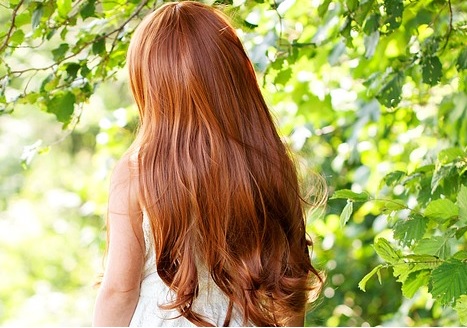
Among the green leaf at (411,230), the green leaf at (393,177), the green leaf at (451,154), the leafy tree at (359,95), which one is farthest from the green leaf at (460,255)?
the green leaf at (393,177)

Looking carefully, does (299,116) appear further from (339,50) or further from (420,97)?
(339,50)

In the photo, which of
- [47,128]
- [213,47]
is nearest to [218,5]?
[213,47]

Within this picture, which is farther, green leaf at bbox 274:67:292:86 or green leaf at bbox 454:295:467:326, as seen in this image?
green leaf at bbox 274:67:292:86

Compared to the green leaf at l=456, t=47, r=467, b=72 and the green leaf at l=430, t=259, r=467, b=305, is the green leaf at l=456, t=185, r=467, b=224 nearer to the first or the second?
the green leaf at l=430, t=259, r=467, b=305

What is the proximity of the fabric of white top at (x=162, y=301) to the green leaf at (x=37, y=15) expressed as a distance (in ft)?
1.82

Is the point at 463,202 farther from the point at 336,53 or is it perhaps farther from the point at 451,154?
the point at 336,53

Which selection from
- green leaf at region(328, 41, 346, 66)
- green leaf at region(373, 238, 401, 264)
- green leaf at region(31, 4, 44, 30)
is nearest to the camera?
green leaf at region(373, 238, 401, 264)

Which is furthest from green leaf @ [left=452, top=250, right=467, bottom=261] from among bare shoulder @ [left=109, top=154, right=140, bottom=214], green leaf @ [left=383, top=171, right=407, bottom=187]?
bare shoulder @ [left=109, top=154, right=140, bottom=214]

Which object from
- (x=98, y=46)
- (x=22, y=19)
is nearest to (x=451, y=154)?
(x=98, y=46)

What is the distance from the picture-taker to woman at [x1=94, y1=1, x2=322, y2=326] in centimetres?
164

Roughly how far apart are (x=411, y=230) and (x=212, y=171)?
38 cm

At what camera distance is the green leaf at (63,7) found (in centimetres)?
204

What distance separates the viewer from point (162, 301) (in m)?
1.66

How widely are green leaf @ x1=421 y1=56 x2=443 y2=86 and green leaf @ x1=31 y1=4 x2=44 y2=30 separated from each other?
0.88m
